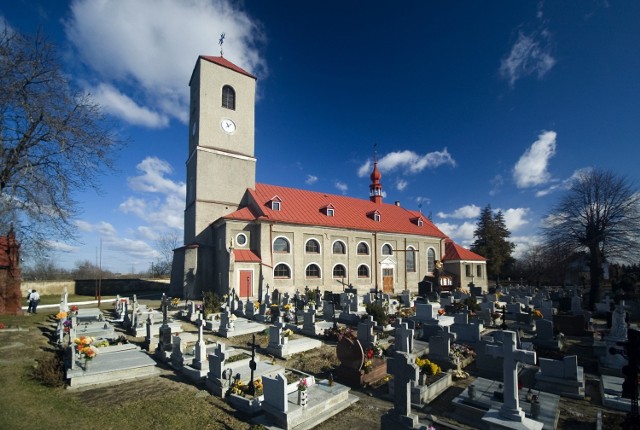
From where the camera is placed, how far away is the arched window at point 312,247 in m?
30.2

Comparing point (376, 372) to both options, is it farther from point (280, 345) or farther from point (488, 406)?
point (280, 345)

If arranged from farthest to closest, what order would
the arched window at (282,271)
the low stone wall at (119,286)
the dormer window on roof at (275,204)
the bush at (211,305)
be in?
the low stone wall at (119,286) → the dormer window on roof at (275,204) → the arched window at (282,271) → the bush at (211,305)

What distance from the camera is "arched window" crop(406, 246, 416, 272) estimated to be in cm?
3659

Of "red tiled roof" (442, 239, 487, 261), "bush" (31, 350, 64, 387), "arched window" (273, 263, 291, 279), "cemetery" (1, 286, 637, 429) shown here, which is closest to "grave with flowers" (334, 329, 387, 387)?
"cemetery" (1, 286, 637, 429)

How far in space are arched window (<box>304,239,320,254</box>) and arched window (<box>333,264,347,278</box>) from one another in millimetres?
2670

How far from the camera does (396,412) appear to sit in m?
6.06

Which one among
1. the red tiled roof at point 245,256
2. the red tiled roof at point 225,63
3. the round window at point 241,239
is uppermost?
the red tiled roof at point 225,63

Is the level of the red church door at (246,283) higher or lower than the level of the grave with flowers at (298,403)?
higher

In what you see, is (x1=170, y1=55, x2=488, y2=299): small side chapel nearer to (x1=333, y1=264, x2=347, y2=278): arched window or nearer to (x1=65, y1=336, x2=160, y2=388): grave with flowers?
(x1=333, y1=264, x2=347, y2=278): arched window

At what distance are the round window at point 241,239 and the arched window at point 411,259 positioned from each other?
19.3 m

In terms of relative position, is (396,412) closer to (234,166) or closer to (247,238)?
(247,238)

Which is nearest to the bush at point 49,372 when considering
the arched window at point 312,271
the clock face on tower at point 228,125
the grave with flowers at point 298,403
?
the grave with flowers at point 298,403

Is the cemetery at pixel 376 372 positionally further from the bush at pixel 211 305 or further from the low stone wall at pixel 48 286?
the low stone wall at pixel 48 286

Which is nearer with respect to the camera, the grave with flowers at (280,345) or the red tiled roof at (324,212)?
the grave with flowers at (280,345)
